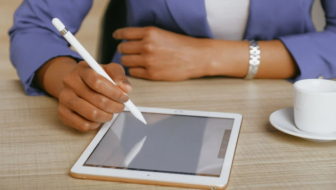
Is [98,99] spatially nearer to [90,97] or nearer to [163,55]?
[90,97]

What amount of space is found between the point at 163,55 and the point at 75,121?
0.36 meters

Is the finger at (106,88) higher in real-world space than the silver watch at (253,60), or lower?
higher

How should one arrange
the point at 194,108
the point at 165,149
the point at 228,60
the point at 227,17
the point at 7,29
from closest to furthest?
the point at 165,149 → the point at 194,108 → the point at 228,60 → the point at 227,17 → the point at 7,29

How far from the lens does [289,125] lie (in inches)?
28.4

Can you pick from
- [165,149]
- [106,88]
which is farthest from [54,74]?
[165,149]

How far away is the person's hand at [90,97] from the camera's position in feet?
2.23

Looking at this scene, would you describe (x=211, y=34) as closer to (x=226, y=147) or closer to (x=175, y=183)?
(x=226, y=147)

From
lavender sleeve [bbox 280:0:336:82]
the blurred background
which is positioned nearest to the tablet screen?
lavender sleeve [bbox 280:0:336:82]

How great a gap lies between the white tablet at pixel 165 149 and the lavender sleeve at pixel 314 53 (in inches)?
13.0

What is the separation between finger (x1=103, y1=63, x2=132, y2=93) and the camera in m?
0.70

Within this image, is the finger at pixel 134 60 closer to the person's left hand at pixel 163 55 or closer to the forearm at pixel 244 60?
the person's left hand at pixel 163 55

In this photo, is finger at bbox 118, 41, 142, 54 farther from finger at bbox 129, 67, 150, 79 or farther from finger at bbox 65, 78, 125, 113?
finger at bbox 65, 78, 125, 113

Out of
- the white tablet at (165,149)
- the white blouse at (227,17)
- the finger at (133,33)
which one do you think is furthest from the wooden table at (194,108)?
the white blouse at (227,17)

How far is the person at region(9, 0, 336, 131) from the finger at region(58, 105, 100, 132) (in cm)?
13
